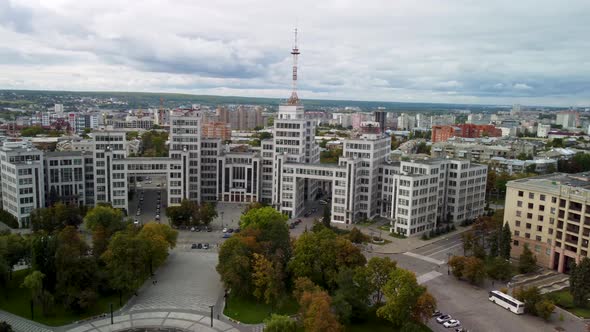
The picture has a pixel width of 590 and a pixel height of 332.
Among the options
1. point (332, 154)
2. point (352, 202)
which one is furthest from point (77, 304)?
point (332, 154)

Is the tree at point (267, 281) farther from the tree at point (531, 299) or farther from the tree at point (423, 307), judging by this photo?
the tree at point (531, 299)

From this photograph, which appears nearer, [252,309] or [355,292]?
[355,292]

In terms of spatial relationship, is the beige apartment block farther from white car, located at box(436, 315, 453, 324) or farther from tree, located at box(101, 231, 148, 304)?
tree, located at box(101, 231, 148, 304)

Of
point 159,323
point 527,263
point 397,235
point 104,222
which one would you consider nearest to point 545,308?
point 527,263

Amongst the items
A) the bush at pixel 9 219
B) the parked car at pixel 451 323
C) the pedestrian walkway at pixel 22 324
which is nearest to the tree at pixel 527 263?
the parked car at pixel 451 323

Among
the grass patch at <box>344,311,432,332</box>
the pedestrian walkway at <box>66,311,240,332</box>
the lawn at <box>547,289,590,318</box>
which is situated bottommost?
the pedestrian walkway at <box>66,311,240,332</box>

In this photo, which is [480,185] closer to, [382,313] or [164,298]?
[382,313]

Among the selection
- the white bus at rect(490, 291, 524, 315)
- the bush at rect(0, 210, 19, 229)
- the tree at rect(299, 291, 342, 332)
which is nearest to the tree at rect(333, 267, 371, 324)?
the tree at rect(299, 291, 342, 332)

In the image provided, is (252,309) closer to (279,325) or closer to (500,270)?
(279,325)
